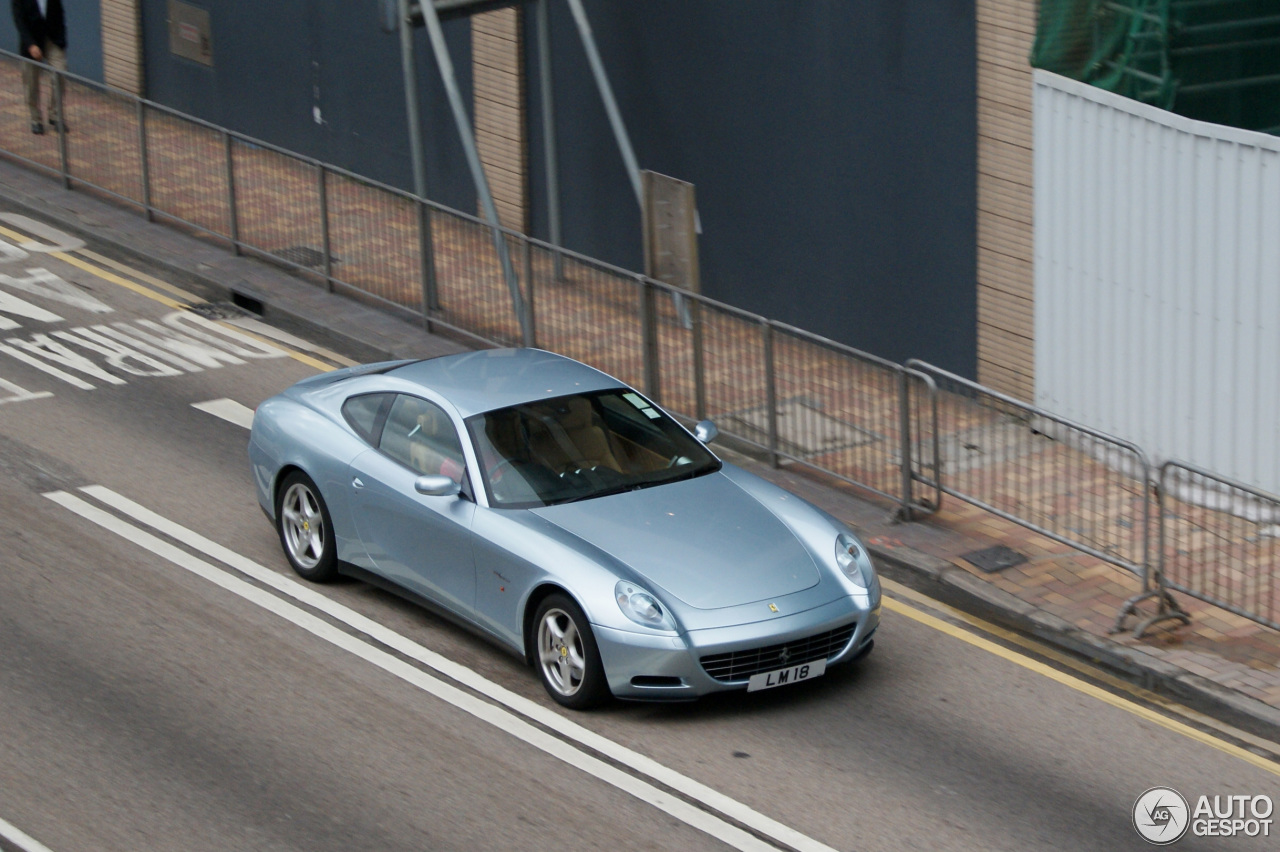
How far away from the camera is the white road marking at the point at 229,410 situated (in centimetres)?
1364

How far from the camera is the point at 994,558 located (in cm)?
1112

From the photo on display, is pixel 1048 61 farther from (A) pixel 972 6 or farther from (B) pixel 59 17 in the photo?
(B) pixel 59 17

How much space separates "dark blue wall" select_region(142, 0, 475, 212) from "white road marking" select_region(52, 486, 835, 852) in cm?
800

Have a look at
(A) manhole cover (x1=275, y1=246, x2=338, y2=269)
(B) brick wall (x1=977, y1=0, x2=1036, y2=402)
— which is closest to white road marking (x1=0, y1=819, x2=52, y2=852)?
(B) brick wall (x1=977, y1=0, x2=1036, y2=402)

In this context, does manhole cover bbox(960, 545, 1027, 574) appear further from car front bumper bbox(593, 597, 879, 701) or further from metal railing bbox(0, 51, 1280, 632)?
car front bumper bbox(593, 597, 879, 701)

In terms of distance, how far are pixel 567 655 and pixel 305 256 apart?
27.8 feet

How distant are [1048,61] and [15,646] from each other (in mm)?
8180

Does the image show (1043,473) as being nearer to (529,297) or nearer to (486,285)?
(529,297)

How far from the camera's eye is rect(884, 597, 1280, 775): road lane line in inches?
352

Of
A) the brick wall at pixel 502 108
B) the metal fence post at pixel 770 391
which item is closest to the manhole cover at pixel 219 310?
the brick wall at pixel 502 108

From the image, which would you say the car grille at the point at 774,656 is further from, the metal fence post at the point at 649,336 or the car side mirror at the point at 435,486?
the metal fence post at the point at 649,336

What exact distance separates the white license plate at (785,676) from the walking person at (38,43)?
12803 millimetres

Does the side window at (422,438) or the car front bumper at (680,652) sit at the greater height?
the side window at (422,438)
